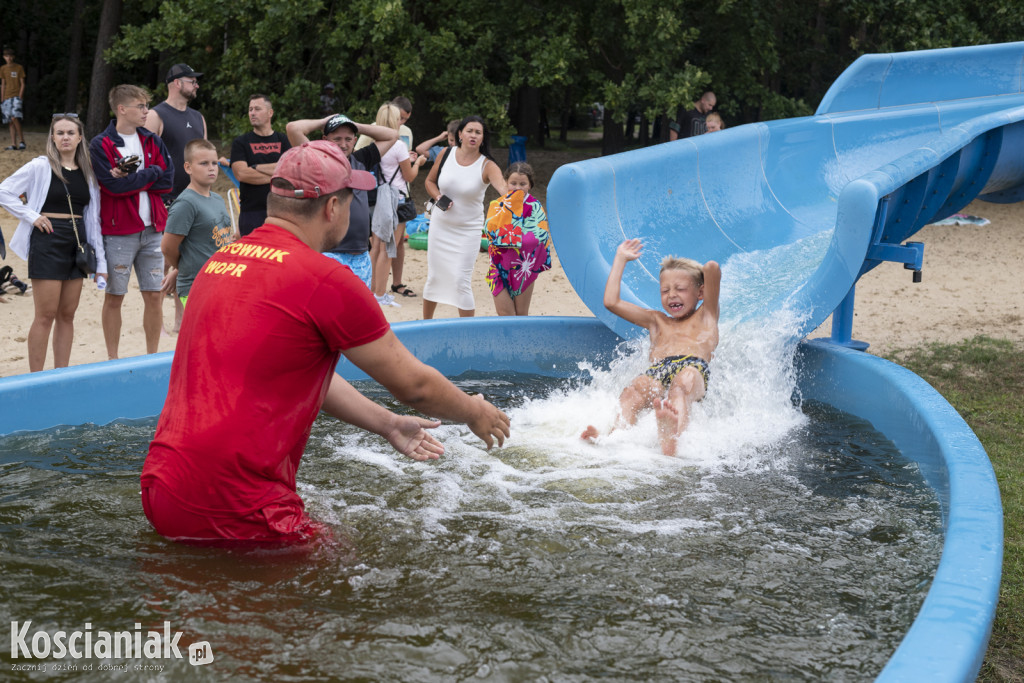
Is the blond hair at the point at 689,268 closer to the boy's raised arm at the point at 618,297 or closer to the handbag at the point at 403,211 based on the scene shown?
the boy's raised arm at the point at 618,297

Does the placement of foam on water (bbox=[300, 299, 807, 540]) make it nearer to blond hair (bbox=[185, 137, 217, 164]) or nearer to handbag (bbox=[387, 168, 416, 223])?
blond hair (bbox=[185, 137, 217, 164])

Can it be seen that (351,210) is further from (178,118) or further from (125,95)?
(178,118)

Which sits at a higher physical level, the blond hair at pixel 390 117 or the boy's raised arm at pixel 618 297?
the blond hair at pixel 390 117

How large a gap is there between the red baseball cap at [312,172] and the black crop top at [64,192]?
3198 mm

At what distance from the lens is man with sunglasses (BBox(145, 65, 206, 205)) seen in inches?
282

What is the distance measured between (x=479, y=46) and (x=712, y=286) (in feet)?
30.2

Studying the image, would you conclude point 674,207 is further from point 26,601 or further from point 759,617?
point 26,601

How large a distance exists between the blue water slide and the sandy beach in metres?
0.98

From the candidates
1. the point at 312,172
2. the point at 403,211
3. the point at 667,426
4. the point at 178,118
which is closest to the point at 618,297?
the point at 667,426

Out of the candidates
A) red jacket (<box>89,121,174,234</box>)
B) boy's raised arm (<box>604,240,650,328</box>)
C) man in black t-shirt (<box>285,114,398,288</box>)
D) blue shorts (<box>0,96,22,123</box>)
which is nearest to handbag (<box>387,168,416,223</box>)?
man in black t-shirt (<box>285,114,398,288</box>)

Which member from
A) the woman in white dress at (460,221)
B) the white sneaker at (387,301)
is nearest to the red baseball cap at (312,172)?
the woman in white dress at (460,221)

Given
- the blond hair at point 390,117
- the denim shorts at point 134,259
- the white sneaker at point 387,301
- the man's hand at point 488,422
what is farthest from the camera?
the white sneaker at point 387,301

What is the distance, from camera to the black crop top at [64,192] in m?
5.41

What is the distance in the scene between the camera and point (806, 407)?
5445 millimetres
